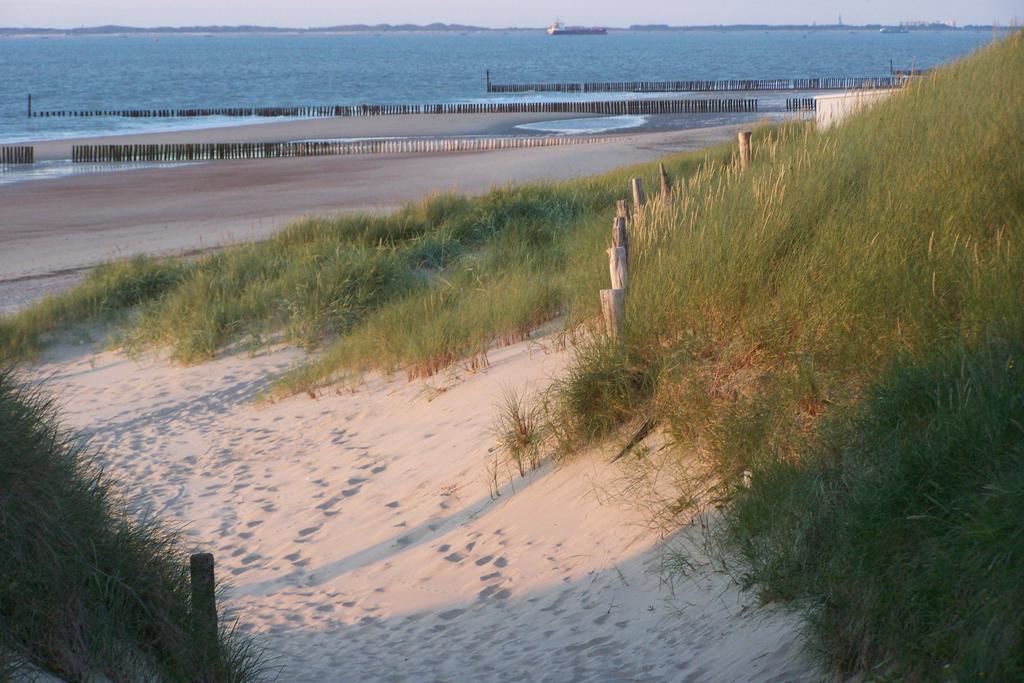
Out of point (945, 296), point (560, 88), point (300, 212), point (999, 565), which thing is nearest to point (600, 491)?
point (945, 296)

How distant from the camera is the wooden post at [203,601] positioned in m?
3.93

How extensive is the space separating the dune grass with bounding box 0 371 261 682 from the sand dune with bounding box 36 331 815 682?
1.22 metres

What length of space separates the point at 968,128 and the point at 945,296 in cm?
269

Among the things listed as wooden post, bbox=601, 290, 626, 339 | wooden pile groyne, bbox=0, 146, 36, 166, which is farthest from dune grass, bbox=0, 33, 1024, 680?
wooden pile groyne, bbox=0, 146, 36, 166

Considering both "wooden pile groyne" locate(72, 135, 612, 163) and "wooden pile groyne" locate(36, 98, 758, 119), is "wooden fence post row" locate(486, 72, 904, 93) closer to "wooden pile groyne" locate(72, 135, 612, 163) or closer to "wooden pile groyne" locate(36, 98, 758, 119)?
"wooden pile groyne" locate(36, 98, 758, 119)

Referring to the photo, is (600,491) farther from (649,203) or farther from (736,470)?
(649,203)

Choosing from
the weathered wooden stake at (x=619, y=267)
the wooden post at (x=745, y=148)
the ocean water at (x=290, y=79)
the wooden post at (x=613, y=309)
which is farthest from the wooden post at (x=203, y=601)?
the ocean water at (x=290, y=79)

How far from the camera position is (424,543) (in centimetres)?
653

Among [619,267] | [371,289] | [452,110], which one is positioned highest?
[452,110]

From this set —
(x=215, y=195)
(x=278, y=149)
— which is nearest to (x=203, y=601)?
(x=215, y=195)

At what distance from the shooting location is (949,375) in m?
4.24

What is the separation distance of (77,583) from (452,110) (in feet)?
189

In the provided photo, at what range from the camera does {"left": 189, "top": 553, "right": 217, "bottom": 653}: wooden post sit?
3932 millimetres

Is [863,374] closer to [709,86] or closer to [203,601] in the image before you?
[203,601]
